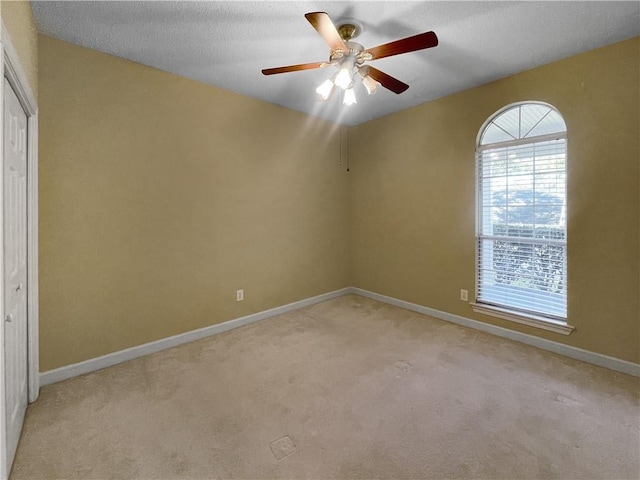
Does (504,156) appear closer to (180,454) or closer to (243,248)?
(243,248)

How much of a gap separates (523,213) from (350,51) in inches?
90.7

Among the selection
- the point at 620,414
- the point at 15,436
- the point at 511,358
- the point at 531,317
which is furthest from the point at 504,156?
the point at 15,436

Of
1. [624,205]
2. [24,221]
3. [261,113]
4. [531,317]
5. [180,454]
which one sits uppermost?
[261,113]

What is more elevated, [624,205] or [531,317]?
[624,205]

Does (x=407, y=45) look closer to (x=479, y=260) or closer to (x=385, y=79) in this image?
(x=385, y=79)

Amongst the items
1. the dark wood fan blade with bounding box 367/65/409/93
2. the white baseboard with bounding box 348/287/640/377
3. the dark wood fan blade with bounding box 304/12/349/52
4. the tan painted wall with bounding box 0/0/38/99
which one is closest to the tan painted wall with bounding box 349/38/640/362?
the white baseboard with bounding box 348/287/640/377

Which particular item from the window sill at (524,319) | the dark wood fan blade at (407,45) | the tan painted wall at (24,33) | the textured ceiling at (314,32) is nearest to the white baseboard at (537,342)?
the window sill at (524,319)

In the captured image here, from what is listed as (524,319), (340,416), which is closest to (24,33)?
(340,416)

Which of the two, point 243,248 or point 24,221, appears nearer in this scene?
point 24,221

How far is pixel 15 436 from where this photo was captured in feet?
5.40

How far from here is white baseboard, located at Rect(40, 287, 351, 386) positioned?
2340 mm

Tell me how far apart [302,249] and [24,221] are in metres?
2.69

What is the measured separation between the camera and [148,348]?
277 centimetres

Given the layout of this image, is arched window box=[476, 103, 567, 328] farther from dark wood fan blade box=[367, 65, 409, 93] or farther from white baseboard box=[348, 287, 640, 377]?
dark wood fan blade box=[367, 65, 409, 93]
